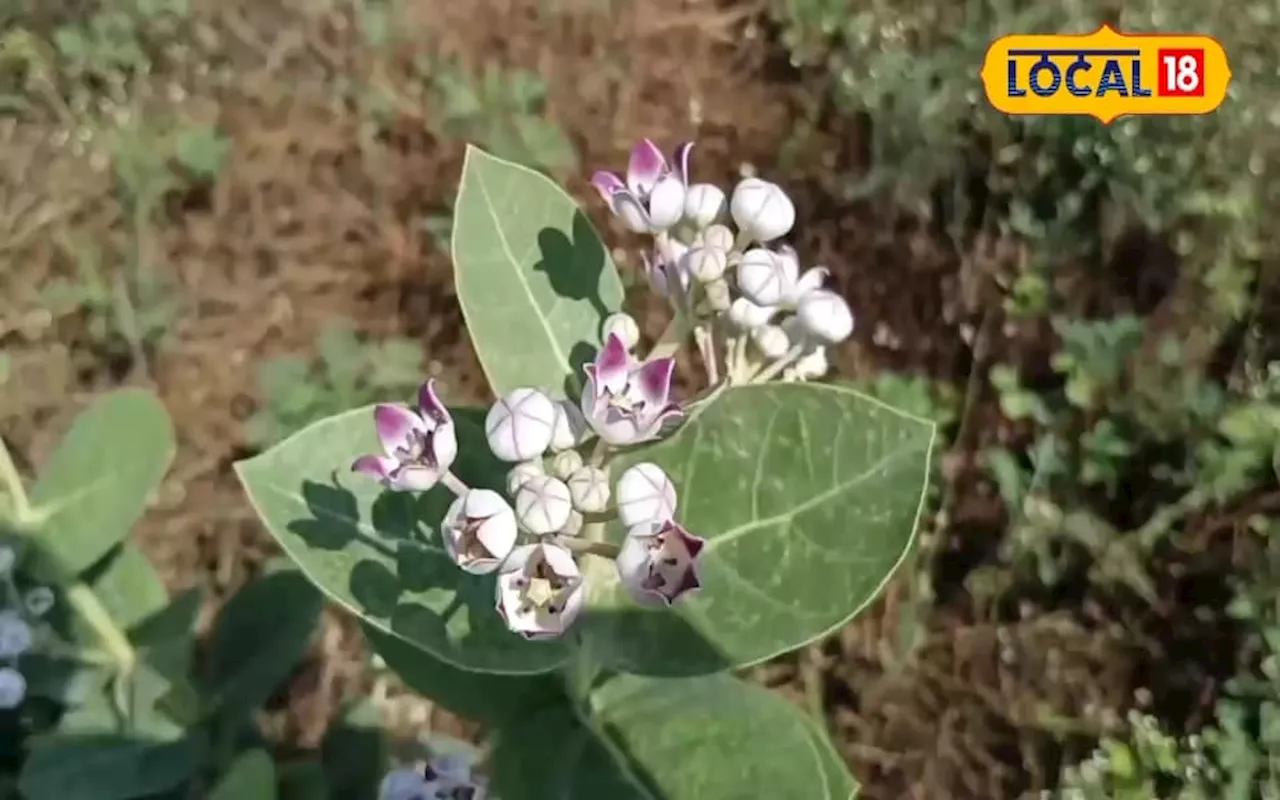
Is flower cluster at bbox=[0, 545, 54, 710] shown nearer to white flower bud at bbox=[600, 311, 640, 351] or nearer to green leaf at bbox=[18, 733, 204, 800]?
green leaf at bbox=[18, 733, 204, 800]

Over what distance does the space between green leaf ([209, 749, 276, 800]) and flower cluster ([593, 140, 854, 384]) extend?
1.62 ft

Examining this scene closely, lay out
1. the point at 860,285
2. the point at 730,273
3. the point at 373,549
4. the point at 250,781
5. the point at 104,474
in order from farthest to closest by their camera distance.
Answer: the point at 860,285, the point at 104,474, the point at 250,781, the point at 730,273, the point at 373,549

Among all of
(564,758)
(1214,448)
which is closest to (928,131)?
(1214,448)

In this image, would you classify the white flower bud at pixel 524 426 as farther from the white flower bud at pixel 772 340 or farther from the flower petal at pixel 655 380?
the white flower bud at pixel 772 340

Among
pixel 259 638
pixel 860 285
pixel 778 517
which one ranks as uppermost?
pixel 778 517

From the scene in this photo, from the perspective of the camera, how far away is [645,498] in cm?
79

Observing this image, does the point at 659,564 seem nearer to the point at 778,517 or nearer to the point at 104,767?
the point at 778,517

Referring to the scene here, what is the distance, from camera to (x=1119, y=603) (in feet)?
Result: 6.44

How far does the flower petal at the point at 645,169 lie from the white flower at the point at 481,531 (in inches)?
11.1

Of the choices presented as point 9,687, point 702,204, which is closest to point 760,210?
point 702,204

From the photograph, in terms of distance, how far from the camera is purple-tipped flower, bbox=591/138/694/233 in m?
0.96

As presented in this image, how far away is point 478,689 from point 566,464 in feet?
0.77

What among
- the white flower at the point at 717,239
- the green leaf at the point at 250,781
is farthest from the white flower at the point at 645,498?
the green leaf at the point at 250,781

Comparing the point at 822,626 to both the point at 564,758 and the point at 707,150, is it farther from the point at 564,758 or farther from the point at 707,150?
the point at 707,150
